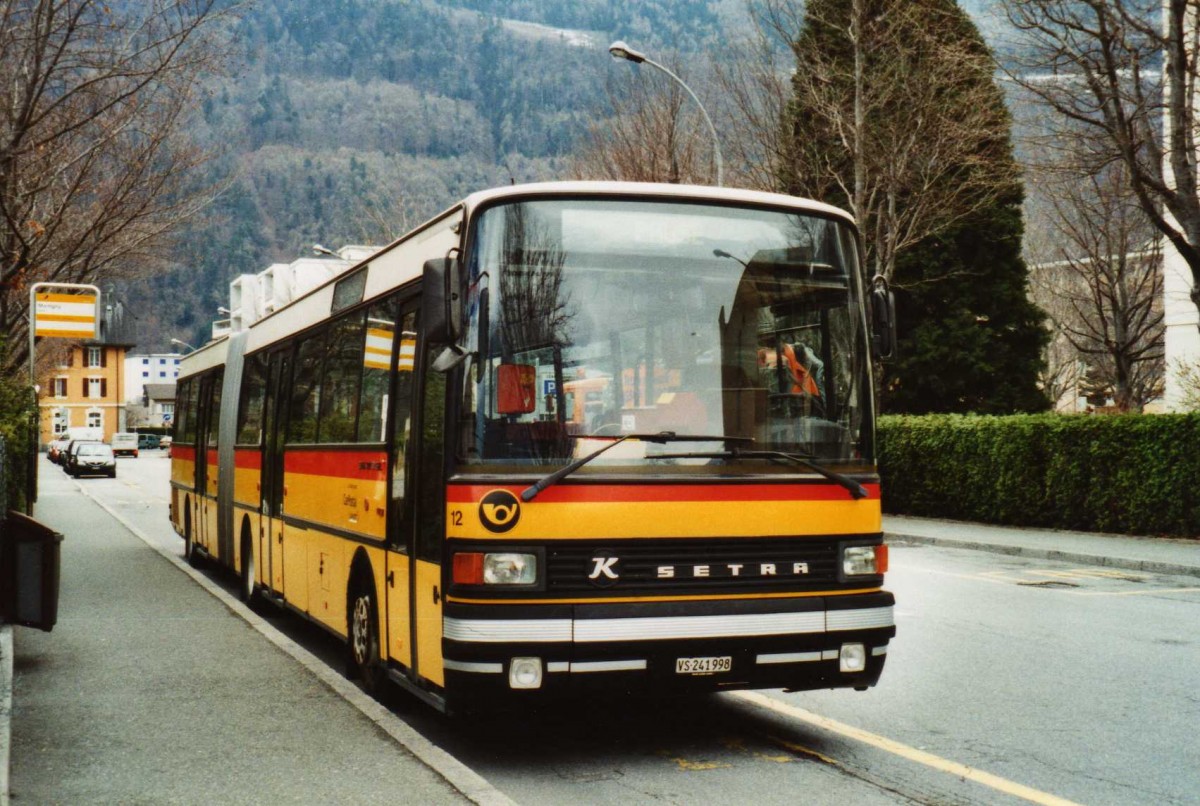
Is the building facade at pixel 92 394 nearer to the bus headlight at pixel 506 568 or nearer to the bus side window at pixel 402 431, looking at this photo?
the bus side window at pixel 402 431

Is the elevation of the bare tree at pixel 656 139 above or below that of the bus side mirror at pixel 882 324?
above

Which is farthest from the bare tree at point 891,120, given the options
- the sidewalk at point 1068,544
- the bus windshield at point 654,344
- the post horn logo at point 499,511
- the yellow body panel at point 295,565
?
the post horn logo at point 499,511

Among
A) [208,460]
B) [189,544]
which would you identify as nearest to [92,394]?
[189,544]

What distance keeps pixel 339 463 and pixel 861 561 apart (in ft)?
12.7

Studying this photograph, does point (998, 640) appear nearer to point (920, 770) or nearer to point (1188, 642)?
point (1188, 642)

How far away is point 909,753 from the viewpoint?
6.79 meters

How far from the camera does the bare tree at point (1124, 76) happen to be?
18.7 metres

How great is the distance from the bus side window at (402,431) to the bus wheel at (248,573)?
5.72m

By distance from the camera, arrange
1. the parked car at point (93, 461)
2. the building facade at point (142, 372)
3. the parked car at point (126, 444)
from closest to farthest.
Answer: the parked car at point (93, 461)
the parked car at point (126, 444)
the building facade at point (142, 372)

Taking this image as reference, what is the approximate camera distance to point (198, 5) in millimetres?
14992

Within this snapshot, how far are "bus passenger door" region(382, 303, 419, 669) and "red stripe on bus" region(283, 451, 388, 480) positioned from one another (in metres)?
0.30

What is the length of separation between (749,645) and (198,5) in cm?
1139

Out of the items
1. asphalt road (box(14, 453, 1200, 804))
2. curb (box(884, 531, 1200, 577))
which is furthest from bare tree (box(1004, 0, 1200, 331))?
asphalt road (box(14, 453, 1200, 804))

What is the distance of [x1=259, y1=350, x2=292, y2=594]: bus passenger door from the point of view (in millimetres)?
11539
